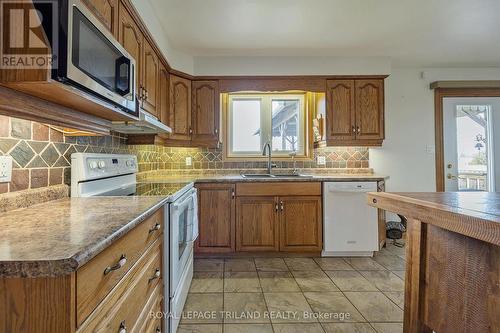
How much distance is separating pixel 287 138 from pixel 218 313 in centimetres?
231

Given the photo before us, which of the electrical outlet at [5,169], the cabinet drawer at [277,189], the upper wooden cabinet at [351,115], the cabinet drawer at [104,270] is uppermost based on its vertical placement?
the upper wooden cabinet at [351,115]

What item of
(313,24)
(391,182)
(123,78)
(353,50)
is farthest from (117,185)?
(391,182)

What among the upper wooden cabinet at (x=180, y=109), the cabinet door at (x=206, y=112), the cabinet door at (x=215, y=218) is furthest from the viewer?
the cabinet door at (x=206, y=112)

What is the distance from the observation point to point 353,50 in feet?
9.57

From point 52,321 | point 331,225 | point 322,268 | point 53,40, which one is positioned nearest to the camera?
point 52,321

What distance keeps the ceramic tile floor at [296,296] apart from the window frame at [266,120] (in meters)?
1.31

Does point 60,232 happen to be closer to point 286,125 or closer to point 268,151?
point 268,151

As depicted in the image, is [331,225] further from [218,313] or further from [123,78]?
[123,78]

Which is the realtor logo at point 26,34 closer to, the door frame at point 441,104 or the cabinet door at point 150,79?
the cabinet door at point 150,79

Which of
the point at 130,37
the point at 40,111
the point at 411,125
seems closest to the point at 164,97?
the point at 130,37

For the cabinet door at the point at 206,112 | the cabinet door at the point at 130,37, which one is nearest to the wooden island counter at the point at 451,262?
the cabinet door at the point at 130,37

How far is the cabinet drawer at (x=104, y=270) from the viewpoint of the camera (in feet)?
1.98

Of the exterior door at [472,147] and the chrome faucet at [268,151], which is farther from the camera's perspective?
the exterior door at [472,147]

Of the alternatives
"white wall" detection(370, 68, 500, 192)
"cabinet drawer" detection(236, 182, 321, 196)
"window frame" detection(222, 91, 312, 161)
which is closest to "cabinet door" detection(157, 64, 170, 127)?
"window frame" detection(222, 91, 312, 161)
